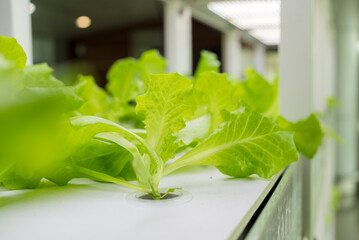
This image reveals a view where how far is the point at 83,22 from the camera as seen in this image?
1.57 m

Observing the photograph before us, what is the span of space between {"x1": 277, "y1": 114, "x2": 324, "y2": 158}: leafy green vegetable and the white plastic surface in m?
0.14

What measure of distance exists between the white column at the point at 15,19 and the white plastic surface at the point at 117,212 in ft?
0.87

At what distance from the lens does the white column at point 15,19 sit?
1.67ft

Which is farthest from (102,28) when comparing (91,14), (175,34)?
(175,34)

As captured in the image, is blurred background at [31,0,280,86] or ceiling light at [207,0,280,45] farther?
ceiling light at [207,0,280,45]

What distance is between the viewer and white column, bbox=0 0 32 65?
51 cm

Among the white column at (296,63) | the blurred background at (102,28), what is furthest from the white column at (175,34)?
the white column at (296,63)

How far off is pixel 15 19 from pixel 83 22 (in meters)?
1.11

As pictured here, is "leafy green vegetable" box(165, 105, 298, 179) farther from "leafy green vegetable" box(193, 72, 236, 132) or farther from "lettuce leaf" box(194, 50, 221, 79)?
"lettuce leaf" box(194, 50, 221, 79)

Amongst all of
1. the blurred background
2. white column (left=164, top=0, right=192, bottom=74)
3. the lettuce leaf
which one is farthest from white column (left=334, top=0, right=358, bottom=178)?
the lettuce leaf

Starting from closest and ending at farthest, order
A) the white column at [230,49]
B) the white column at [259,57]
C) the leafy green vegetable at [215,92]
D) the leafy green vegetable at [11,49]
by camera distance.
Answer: the leafy green vegetable at [11,49]
the leafy green vegetable at [215,92]
the white column at [230,49]
the white column at [259,57]

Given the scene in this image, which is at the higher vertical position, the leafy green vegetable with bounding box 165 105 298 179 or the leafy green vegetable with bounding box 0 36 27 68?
the leafy green vegetable with bounding box 0 36 27 68

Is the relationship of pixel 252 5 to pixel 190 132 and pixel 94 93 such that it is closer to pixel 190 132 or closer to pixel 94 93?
pixel 94 93

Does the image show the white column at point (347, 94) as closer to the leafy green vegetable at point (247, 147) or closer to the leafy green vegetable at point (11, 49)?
the leafy green vegetable at point (247, 147)
